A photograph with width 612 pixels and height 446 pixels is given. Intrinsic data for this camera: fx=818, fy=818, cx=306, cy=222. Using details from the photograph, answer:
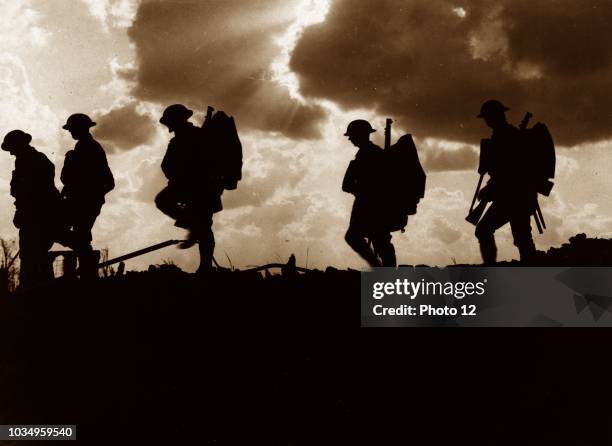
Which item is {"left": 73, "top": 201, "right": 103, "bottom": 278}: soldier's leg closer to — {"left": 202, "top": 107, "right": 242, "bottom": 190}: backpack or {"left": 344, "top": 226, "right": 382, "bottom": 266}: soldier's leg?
{"left": 202, "top": 107, "right": 242, "bottom": 190}: backpack

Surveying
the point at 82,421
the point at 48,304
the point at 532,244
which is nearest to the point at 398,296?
the point at 532,244

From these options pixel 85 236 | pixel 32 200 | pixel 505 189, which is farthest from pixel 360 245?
pixel 32 200

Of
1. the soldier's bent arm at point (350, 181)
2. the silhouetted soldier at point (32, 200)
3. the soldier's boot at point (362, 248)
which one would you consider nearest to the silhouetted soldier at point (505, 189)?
the soldier's boot at point (362, 248)

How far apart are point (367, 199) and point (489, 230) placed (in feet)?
5.24

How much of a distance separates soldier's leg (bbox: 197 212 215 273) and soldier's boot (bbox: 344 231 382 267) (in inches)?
68.6

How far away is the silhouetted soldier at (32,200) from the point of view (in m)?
11.8

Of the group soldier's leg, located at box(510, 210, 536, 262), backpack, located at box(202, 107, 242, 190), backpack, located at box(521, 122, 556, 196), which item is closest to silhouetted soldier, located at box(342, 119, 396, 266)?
backpack, located at box(202, 107, 242, 190)

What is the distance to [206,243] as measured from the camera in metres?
10.5

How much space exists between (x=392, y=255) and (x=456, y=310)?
153cm

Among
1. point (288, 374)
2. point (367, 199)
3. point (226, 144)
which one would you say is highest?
point (226, 144)

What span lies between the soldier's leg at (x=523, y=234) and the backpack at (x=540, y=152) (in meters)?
0.44

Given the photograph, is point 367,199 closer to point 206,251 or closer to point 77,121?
point 206,251

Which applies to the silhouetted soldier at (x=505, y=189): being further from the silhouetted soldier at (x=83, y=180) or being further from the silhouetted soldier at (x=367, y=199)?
the silhouetted soldier at (x=83, y=180)

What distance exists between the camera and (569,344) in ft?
28.0
